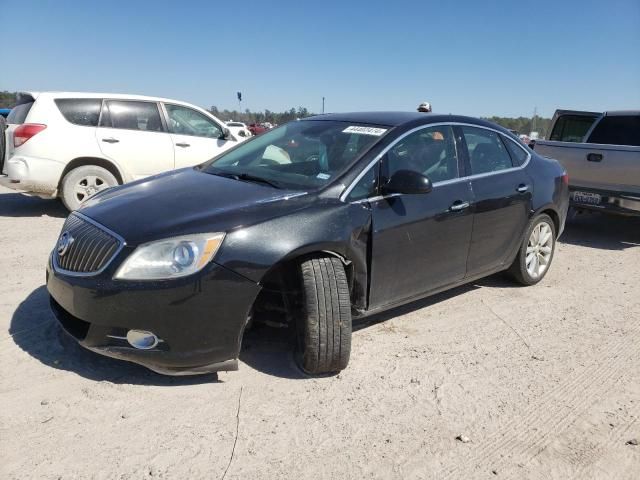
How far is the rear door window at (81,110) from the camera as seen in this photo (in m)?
7.16

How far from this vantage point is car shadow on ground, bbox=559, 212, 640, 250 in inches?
279

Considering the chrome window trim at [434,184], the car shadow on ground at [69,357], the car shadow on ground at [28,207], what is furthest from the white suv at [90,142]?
the chrome window trim at [434,184]

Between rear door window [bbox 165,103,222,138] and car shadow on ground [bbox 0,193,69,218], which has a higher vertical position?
rear door window [bbox 165,103,222,138]

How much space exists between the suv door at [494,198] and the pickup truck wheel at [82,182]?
4.93 meters

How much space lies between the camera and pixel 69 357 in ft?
10.5

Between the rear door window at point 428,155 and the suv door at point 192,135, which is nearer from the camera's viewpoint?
the rear door window at point 428,155

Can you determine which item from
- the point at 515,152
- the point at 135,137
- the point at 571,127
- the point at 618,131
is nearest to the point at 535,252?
the point at 515,152

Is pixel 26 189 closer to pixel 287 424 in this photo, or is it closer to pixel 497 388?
pixel 287 424

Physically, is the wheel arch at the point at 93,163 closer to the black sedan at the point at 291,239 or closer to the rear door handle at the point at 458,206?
the black sedan at the point at 291,239

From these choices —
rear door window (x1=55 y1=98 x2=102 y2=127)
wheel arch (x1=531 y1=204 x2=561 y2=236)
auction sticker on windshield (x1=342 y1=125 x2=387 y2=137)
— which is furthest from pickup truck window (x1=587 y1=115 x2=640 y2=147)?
rear door window (x1=55 y1=98 x2=102 y2=127)

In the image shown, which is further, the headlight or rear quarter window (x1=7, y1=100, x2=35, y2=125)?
rear quarter window (x1=7, y1=100, x2=35, y2=125)

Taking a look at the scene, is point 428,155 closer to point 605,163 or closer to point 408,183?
point 408,183

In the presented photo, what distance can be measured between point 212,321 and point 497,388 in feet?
5.64

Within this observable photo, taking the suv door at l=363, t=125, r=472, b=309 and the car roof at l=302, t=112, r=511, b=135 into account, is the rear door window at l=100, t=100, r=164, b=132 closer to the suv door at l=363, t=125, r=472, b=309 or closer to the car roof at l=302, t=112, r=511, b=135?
the car roof at l=302, t=112, r=511, b=135
